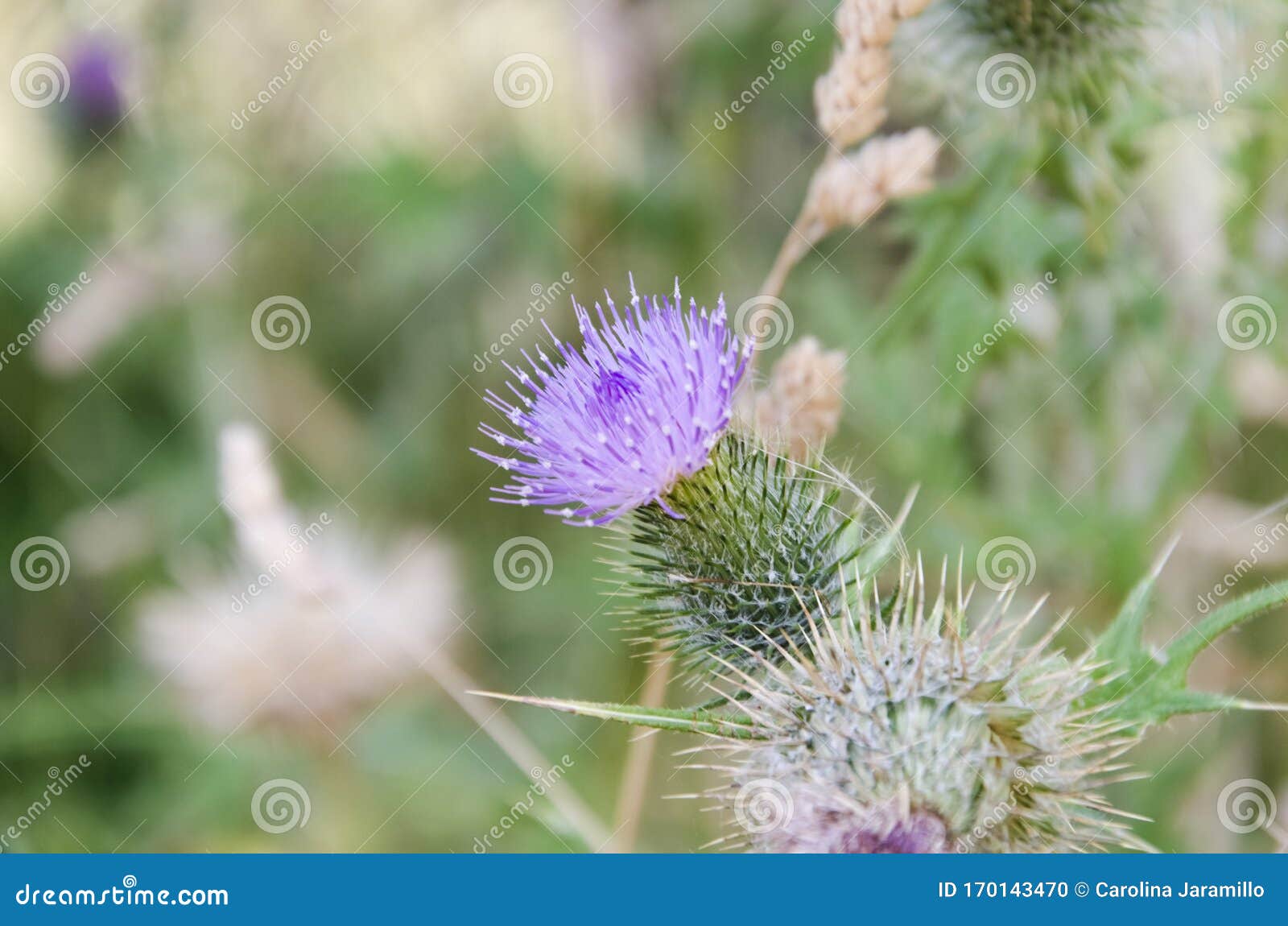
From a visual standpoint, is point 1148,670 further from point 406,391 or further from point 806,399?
point 406,391

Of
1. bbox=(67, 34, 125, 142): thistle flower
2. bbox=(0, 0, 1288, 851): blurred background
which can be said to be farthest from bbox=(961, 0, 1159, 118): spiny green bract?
bbox=(67, 34, 125, 142): thistle flower

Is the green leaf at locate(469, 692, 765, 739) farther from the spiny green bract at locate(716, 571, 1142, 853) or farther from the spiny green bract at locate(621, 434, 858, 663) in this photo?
the spiny green bract at locate(621, 434, 858, 663)

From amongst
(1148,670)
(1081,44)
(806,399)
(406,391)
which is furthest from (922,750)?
(406,391)

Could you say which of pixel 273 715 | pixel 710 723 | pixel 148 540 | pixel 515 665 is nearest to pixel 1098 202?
pixel 710 723

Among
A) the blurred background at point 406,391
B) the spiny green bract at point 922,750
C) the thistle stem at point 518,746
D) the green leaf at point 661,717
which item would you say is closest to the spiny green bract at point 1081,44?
the blurred background at point 406,391

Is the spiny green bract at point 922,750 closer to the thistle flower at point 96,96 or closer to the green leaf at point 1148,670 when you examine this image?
the green leaf at point 1148,670

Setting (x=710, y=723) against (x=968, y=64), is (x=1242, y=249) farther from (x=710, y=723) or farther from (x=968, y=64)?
(x=710, y=723)
